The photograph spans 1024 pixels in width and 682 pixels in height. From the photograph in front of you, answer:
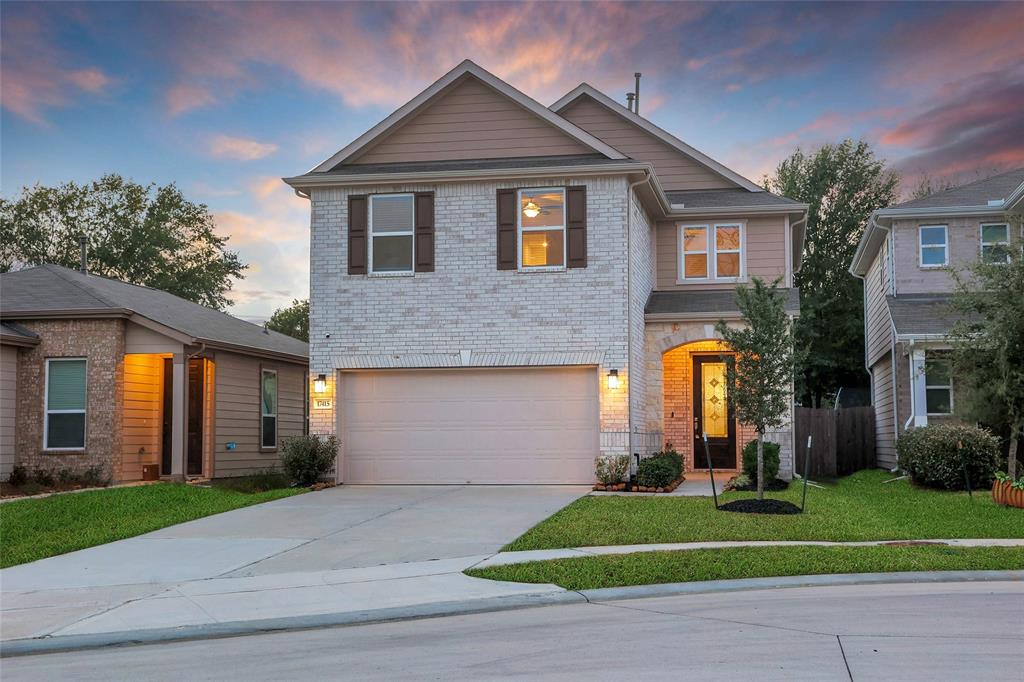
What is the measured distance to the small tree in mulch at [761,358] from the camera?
1405 cm

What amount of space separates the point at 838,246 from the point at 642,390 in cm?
2576

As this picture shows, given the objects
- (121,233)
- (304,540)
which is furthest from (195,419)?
(121,233)

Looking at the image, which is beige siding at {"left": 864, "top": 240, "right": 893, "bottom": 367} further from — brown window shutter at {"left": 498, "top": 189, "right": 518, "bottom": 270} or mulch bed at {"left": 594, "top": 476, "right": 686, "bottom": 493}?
brown window shutter at {"left": 498, "top": 189, "right": 518, "bottom": 270}

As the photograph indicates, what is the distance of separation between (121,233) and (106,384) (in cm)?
2511

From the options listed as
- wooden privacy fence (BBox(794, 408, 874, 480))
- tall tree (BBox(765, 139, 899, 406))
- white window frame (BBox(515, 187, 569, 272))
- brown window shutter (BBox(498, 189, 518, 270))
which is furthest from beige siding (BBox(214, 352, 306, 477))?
tall tree (BBox(765, 139, 899, 406))

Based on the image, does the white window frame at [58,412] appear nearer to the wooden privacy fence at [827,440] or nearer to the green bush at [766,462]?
the green bush at [766,462]

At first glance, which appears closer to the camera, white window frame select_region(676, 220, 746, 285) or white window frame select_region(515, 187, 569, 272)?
white window frame select_region(515, 187, 569, 272)

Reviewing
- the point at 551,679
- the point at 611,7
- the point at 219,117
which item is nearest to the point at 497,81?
the point at 611,7

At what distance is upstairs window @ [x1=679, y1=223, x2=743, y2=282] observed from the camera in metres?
21.0

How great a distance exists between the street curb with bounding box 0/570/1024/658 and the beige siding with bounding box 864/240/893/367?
14.0 metres

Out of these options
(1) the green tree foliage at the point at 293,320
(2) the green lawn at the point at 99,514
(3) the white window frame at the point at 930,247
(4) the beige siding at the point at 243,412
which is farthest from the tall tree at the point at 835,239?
(2) the green lawn at the point at 99,514

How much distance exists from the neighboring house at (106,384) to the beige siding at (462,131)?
526cm

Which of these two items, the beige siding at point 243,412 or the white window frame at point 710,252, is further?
the white window frame at point 710,252

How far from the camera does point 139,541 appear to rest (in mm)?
11875
